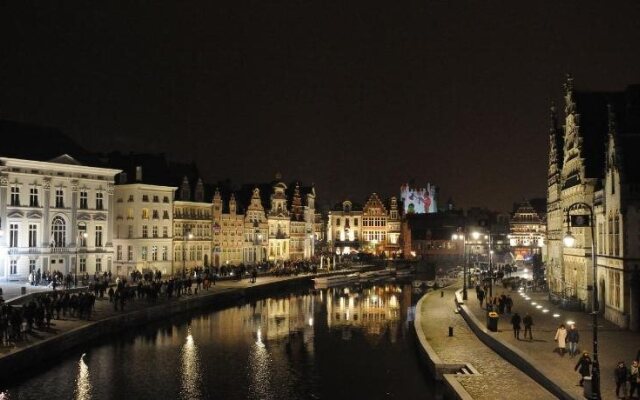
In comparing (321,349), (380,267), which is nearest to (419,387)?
(321,349)

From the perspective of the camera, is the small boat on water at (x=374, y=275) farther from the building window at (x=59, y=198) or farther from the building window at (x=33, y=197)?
the building window at (x=33, y=197)

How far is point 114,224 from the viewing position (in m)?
77.8

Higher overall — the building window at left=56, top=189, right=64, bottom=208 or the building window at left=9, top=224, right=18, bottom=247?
the building window at left=56, top=189, right=64, bottom=208

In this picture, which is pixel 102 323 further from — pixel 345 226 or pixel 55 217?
pixel 345 226

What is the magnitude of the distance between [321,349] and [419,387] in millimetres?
12050

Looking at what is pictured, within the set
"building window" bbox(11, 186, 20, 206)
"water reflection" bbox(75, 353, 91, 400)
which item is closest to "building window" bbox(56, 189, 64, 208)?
"building window" bbox(11, 186, 20, 206)

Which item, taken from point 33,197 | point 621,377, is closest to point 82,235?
point 33,197

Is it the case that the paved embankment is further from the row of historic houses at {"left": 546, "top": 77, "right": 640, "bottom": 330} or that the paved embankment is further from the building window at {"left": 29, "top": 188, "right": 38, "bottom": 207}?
the building window at {"left": 29, "top": 188, "right": 38, "bottom": 207}

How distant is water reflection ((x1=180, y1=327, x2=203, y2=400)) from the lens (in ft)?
99.3

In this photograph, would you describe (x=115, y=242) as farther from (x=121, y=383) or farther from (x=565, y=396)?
(x=565, y=396)

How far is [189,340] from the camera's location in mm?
44094

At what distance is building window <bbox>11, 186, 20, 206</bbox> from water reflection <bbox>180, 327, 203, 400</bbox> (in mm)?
28676

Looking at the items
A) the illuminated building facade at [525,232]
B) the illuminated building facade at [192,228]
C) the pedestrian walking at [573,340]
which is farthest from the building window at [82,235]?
the illuminated building facade at [525,232]

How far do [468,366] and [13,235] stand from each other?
1857 inches
